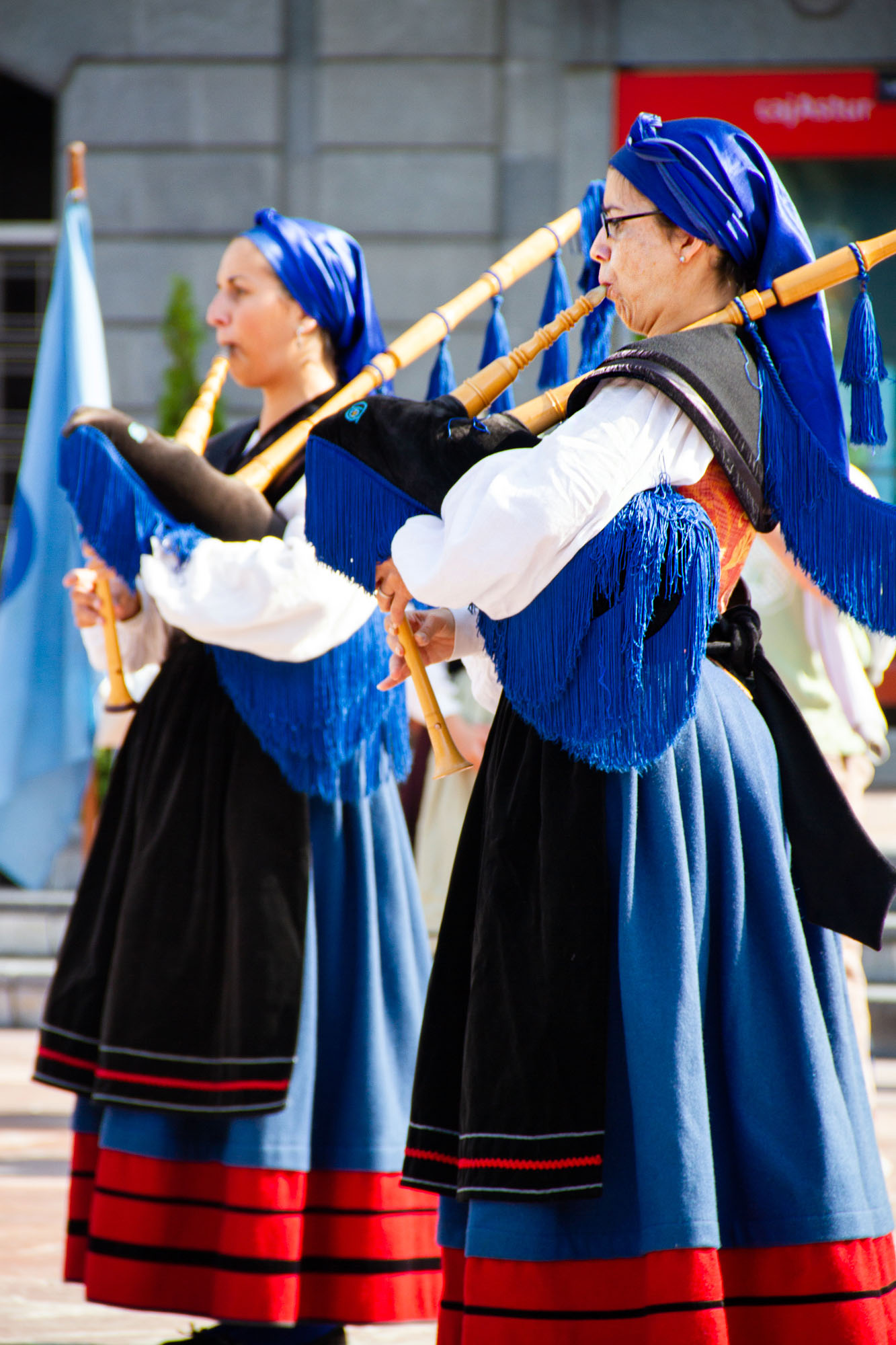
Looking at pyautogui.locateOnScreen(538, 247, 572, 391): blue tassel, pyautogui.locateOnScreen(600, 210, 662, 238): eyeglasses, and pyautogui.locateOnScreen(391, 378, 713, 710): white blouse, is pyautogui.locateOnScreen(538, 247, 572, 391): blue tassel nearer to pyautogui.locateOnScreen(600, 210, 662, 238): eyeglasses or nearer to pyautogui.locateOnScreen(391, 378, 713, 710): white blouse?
pyautogui.locateOnScreen(600, 210, 662, 238): eyeglasses

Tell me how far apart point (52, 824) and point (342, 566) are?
2986mm

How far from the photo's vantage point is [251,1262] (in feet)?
8.32

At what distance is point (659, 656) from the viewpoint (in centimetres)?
183

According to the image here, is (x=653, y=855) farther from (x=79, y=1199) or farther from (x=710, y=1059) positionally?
(x=79, y=1199)

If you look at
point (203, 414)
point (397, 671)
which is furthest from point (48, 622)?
point (397, 671)

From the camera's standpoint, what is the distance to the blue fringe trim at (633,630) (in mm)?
1806

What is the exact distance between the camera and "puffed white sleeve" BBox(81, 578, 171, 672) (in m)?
3.01

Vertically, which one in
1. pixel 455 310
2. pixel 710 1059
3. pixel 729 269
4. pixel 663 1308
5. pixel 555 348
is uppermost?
pixel 455 310

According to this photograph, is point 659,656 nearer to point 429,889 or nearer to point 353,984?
point 353,984

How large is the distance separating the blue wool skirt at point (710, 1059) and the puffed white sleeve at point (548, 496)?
277 mm

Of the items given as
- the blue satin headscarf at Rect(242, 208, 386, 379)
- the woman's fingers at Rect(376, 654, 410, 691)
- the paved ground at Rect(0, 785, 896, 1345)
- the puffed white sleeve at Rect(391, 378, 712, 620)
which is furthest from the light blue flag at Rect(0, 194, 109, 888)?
the puffed white sleeve at Rect(391, 378, 712, 620)

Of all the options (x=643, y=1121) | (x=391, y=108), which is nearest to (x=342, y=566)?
(x=643, y=1121)

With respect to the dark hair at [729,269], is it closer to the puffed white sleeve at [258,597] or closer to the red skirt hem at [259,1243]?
the puffed white sleeve at [258,597]

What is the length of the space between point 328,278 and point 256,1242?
1732 millimetres
